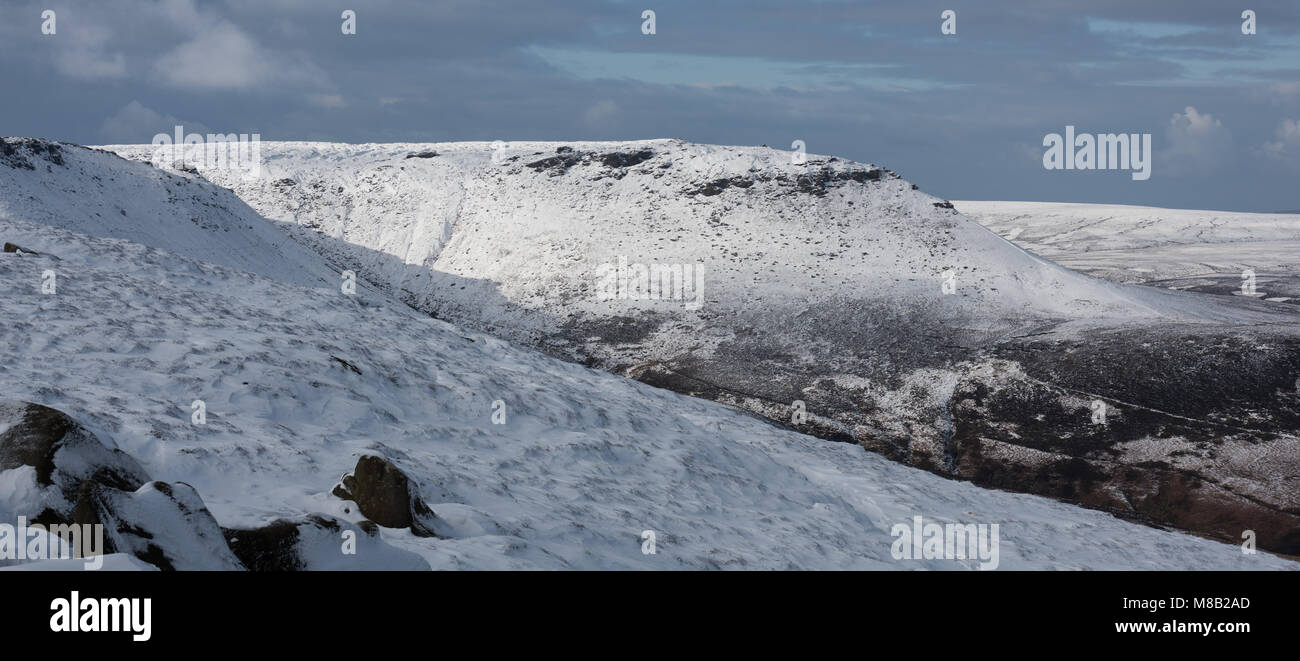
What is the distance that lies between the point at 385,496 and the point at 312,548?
250cm

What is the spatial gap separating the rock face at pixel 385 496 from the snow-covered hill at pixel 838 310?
30.4 meters

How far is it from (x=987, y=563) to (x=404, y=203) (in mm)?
73027

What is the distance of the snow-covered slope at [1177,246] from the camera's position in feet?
334

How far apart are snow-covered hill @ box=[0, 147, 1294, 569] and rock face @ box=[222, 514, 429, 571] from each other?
0.08m

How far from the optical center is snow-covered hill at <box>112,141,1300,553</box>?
38.0 meters

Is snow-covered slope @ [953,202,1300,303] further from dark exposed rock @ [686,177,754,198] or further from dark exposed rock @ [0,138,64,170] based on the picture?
dark exposed rock @ [0,138,64,170]

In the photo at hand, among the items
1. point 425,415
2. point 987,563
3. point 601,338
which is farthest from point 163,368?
point 601,338

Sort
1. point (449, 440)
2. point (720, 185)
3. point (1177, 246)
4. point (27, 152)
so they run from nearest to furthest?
point (449, 440) → point (27, 152) → point (720, 185) → point (1177, 246)

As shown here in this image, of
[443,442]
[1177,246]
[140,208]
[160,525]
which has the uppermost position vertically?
[1177,246]

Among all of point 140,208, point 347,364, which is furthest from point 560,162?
point 347,364

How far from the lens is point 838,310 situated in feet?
183

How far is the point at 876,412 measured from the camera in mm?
43156

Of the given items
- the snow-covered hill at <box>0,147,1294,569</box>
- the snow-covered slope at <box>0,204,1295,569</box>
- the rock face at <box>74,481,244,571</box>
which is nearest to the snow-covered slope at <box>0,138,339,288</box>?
the snow-covered slope at <box>0,204,1295,569</box>

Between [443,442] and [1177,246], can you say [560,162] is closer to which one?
[443,442]
